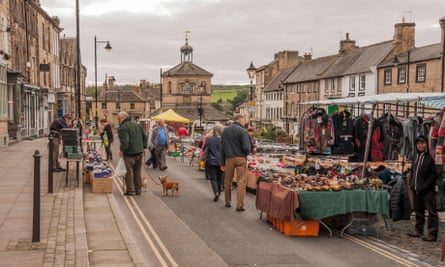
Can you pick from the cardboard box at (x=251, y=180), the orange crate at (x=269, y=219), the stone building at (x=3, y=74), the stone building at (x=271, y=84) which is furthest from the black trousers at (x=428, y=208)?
the stone building at (x=271, y=84)

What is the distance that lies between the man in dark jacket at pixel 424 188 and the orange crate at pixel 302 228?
186 cm

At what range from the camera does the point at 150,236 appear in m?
8.83

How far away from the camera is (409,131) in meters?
11.7

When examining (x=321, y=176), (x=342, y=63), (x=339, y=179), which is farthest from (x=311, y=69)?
(x=339, y=179)

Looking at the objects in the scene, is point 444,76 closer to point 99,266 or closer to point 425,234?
point 425,234

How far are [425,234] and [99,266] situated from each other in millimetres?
6375

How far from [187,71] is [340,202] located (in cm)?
7216

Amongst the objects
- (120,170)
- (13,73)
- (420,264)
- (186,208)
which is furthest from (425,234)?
(13,73)

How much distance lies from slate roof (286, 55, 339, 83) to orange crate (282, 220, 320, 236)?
49.1 metres

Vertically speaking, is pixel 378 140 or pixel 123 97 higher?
pixel 123 97

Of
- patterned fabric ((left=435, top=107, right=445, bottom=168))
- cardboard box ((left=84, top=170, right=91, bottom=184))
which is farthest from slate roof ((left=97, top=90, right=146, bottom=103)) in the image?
patterned fabric ((left=435, top=107, right=445, bottom=168))

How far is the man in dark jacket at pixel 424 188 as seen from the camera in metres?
9.05

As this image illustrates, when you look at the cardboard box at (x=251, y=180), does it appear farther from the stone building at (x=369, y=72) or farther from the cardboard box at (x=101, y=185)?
the stone building at (x=369, y=72)

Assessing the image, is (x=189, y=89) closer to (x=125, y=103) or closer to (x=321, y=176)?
(x=125, y=103)
